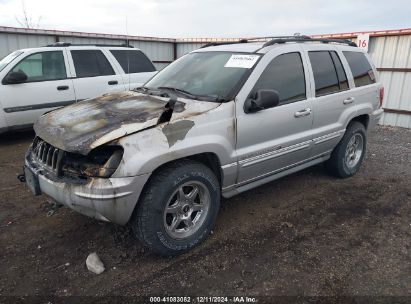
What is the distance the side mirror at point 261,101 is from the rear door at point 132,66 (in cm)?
467

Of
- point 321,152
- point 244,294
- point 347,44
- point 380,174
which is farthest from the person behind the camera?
point 380,174

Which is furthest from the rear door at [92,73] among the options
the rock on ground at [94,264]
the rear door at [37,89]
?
the rock on ground at [94,264]

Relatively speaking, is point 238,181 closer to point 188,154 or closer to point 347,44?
point 188,154

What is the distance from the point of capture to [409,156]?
638cm

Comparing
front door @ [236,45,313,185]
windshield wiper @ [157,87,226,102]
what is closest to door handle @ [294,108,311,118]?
front door @ [236,45,313,185]

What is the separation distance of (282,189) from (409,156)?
327 centimetres

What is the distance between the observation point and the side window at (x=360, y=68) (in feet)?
15.5

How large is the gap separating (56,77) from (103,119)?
14.8 feet

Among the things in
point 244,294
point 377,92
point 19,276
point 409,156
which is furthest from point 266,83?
point 409,156

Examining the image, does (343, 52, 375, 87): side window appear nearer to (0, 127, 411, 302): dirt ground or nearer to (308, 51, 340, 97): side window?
(308, 51, 340, 97): side window

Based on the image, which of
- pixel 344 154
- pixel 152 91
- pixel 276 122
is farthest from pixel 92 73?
pixel 344 154

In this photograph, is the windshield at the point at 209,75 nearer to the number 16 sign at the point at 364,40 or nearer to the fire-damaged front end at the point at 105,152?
the fire-damaged front end at the point at 105,152

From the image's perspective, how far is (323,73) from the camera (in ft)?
13.9

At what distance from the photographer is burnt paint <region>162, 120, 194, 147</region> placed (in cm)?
278
